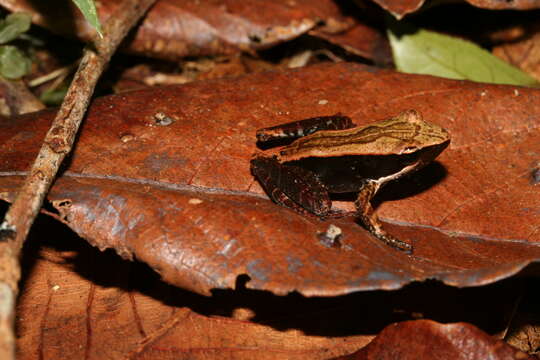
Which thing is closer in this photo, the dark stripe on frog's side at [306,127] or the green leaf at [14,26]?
the dark stripe on frog's side at [306,127]

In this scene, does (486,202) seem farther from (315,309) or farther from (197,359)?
(197,359)

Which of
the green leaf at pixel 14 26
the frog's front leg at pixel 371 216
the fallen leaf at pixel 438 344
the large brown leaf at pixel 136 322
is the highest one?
the green leaf at pixel 14 26

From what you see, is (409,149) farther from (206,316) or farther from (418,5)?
(206,316)

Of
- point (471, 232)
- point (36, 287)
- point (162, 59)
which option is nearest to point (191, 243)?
point (36, 287)

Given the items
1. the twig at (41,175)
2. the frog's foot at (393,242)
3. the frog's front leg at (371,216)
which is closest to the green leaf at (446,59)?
the frog's front leg at (371,216)

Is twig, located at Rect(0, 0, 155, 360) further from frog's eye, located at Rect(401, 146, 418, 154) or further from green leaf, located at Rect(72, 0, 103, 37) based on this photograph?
frog's eye, located at Rect(401, 146, 418, 154)

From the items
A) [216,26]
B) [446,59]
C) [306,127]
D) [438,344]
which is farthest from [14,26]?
[438,344]

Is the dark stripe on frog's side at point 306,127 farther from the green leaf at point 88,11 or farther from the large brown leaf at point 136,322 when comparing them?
the green leaf at point 88,11
